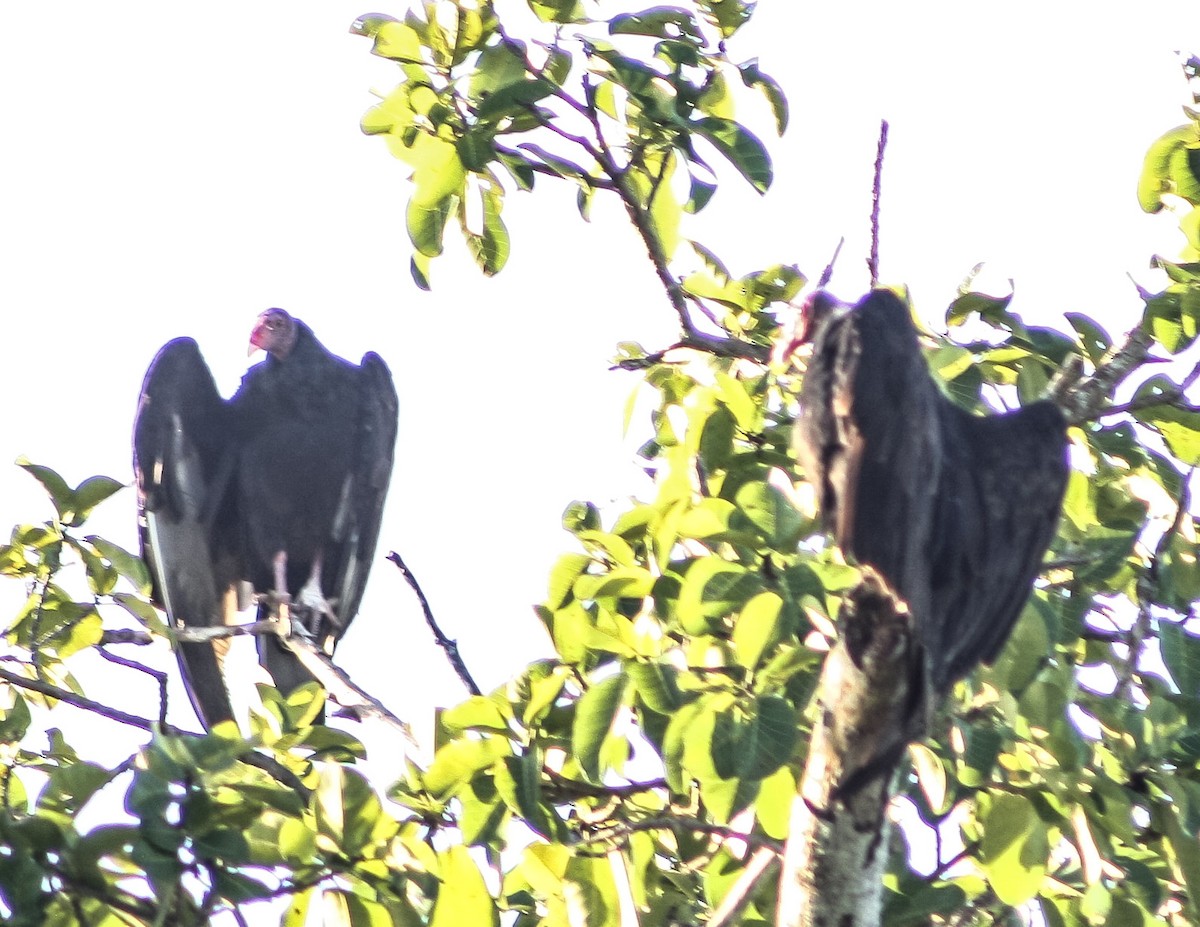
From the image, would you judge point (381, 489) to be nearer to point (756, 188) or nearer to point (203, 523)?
point (203, 523)

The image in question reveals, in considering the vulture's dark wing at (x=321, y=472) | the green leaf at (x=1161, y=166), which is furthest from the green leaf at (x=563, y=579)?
the vulture's dark wing at (x=321, y=472)

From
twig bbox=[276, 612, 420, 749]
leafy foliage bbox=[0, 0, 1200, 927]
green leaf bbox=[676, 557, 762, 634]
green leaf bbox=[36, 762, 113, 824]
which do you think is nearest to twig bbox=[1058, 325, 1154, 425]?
leafy foliage bbox=[0, 0, 1200, 927]

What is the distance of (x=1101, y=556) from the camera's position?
279 centimetres

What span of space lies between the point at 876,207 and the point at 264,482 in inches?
122

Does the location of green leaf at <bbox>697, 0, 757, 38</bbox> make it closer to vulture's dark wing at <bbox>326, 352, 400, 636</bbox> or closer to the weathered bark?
the weathered bark

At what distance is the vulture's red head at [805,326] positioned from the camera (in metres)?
2.99

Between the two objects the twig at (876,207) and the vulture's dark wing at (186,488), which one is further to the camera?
the vulture's dark wing at (186,488)

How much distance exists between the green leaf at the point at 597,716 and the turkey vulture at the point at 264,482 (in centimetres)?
278

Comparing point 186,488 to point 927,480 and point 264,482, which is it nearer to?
point 264,482

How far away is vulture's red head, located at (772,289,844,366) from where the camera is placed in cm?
299

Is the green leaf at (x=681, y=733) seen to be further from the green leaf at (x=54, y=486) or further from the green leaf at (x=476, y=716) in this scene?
the green leaf at (x=54, y=486)

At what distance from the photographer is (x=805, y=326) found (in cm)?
300

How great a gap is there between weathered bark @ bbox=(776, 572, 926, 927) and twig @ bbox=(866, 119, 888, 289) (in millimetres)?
789

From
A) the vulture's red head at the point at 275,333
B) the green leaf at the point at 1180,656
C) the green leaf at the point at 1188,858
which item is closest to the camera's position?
the green leaf at the point at 1188,858
